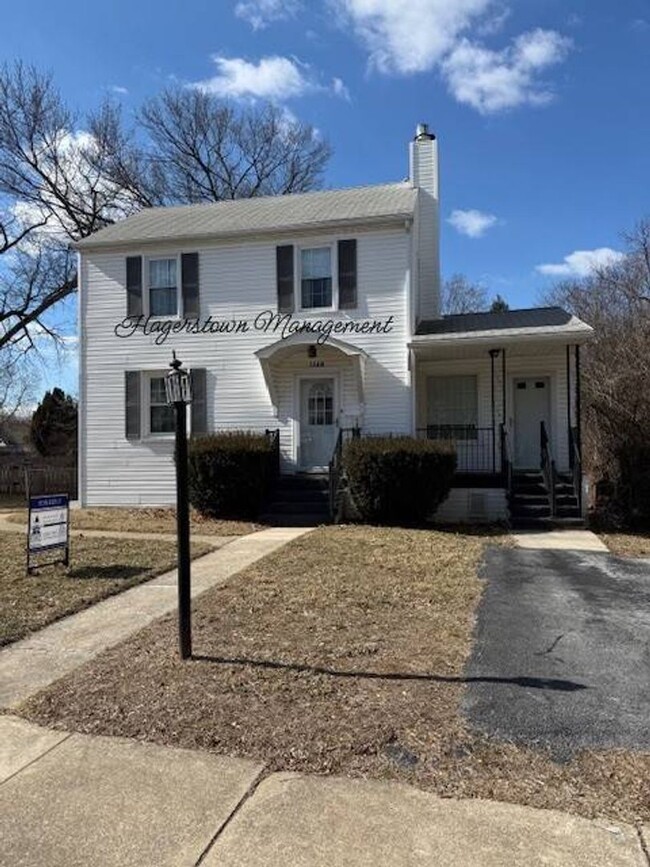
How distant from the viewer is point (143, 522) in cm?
1380

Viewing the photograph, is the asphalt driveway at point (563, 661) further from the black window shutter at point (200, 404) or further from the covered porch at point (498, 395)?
the black window shutter at point (200, 404)

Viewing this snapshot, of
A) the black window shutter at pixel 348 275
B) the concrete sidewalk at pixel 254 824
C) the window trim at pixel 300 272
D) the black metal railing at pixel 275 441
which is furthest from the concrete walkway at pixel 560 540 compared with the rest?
the concrete sidewalk at pixel 254 824

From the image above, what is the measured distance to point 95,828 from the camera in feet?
9.95

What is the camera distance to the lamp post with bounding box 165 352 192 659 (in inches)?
201

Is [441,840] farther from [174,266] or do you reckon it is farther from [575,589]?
[174,266]

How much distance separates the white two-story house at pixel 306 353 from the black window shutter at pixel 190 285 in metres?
0.03

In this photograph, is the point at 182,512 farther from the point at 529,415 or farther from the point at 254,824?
the point at 529,415

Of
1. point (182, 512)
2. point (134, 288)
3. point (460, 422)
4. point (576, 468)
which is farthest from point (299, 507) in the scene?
point (182, 512)

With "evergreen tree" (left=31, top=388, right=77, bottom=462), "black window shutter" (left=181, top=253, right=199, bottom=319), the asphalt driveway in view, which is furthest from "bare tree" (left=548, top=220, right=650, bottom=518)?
"evergreen tree" (left=31, top=388, right=77, bottom=462)

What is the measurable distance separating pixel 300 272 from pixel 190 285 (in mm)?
2556

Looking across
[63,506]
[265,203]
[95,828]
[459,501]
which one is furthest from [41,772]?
[265,203]

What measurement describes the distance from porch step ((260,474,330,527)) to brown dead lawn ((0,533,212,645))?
9.89 ft

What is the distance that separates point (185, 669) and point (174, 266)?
42.2ft

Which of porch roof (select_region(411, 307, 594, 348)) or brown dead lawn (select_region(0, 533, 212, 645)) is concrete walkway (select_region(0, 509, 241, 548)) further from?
porch roof (select_region(411, 307, 594, 348))
